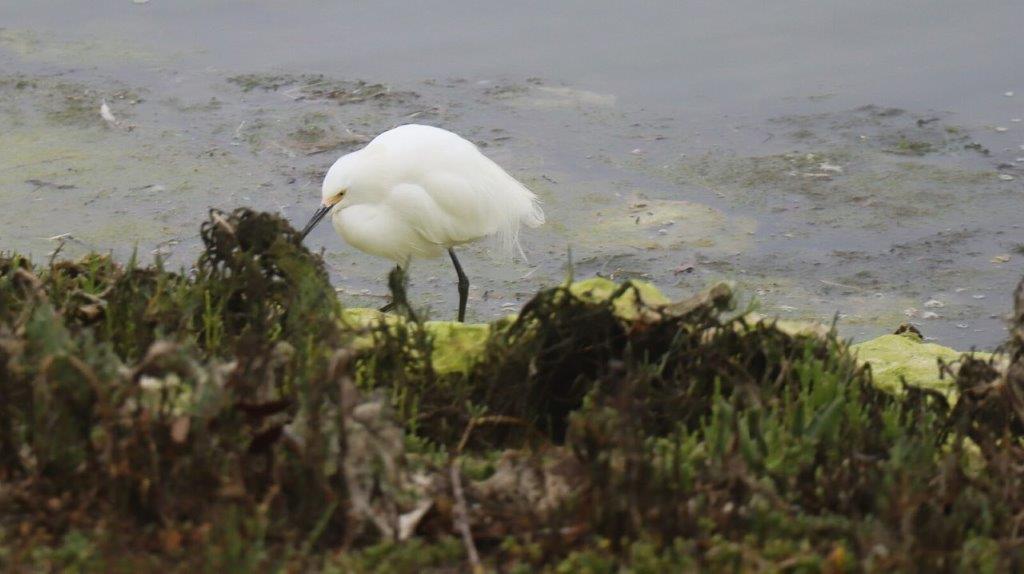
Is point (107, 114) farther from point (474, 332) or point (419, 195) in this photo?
point (474, 332)

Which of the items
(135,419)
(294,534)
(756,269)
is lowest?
(756,269)

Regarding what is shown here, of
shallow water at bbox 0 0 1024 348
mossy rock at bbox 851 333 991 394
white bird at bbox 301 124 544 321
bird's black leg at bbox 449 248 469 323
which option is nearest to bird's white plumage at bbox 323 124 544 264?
white bird at bbox 301 124 544 321

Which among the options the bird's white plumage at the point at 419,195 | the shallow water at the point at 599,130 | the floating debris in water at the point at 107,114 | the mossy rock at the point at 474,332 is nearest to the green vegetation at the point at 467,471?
the mossy rock at the point at 474,332

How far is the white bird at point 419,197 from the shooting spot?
20.0 feet

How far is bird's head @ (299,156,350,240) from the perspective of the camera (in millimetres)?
6146

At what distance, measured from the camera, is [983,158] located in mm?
7484

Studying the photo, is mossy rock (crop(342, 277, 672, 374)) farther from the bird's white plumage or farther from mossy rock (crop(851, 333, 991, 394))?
the bird's white plumage

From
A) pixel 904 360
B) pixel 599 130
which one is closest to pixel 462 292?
pixel 599 130

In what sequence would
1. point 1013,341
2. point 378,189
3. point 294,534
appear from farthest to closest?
point 378,189, point 1013,341, point 294,534

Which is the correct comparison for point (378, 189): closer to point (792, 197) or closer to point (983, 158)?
point (792, 197)

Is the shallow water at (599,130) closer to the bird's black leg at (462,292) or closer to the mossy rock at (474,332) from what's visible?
the bird's black leg at (462,292)

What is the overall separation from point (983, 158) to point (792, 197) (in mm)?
1007

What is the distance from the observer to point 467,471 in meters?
2.66

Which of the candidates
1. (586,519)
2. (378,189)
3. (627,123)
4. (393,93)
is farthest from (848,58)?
(586,519)
